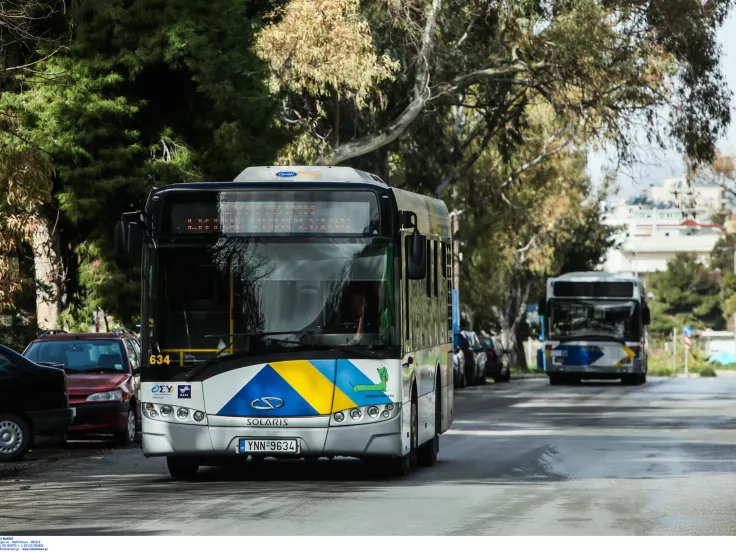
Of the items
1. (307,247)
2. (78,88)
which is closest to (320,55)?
(78,88)

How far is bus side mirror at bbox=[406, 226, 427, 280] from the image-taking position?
1630cm

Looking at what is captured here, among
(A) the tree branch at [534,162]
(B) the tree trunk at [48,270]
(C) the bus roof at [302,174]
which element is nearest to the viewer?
(C) the bus roof at [302,174]

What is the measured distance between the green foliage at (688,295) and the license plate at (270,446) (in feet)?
357

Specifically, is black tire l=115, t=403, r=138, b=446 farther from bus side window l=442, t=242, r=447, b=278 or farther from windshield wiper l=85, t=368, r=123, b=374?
bus side window l=442, t=242, r=447, b=278

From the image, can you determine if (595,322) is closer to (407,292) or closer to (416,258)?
(407,292)

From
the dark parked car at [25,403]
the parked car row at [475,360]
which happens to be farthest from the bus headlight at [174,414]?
the parked car row at [475,360]

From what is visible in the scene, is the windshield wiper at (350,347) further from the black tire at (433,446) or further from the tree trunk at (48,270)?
the tree trunk at (48,270)

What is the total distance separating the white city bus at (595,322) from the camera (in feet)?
165

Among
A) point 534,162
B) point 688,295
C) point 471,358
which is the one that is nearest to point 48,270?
point 471,358

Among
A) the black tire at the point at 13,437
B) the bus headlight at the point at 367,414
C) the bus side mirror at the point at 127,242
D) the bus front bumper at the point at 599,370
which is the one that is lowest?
the bus front bumper at the point at 599,370

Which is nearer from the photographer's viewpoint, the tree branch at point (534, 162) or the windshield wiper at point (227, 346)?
the windshield wiper at point (227, 346)

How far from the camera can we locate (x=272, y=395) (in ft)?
53.0

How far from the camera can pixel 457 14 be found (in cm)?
3888

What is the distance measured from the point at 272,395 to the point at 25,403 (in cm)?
509
